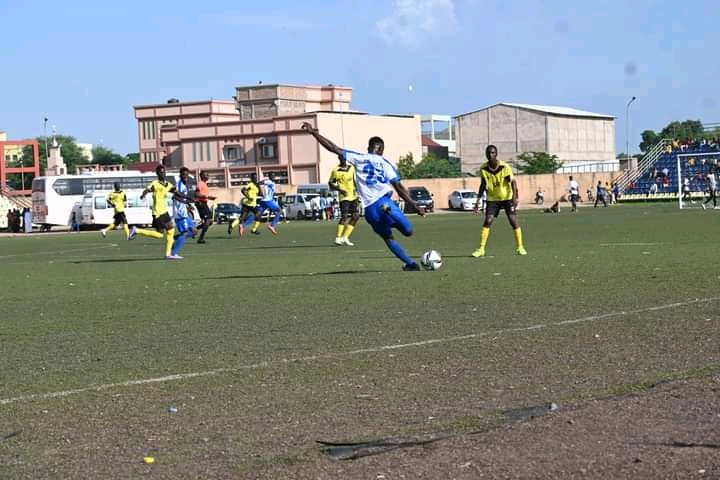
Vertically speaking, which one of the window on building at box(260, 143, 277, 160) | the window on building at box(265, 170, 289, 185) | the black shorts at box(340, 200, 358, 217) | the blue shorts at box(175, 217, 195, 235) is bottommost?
the blue shorts at box(175, 217, 195, 235)

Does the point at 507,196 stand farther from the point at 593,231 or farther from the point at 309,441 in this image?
the point at 309,441

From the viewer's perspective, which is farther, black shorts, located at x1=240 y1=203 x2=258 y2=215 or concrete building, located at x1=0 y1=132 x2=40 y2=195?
concrete building, located at x1=0 y1=132 x2=40 y2=195

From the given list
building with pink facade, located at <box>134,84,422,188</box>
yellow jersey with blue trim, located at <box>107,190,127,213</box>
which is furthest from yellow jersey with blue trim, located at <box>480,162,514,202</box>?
building with pink facade, located at <box>134,84,422,188</box>

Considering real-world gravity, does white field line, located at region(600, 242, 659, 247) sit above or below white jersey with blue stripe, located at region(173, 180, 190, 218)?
below

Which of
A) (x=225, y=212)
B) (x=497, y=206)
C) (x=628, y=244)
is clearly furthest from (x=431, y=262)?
(x=225, y=212)

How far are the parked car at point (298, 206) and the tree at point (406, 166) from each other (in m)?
35.0

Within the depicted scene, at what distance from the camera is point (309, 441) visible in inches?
236

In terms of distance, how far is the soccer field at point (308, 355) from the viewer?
20.2 feet

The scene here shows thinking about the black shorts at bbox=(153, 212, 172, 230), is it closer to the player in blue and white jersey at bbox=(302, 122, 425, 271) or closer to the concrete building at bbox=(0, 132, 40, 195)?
the player in blue and white jersey at bbox=(302, 122, 425, 271)

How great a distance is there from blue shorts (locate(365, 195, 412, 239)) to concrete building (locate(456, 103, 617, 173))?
10280cm

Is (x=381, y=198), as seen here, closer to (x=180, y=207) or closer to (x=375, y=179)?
(x=375, y=179)

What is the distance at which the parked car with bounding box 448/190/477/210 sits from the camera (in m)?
83.1

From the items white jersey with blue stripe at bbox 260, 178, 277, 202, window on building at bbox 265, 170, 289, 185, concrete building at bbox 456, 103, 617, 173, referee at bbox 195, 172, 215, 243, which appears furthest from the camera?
concrete building at bbox 456, 103, 617, 173

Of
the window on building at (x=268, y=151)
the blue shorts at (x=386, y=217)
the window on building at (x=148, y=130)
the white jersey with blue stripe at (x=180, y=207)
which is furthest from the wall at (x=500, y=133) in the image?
the blue shorts at (x=386, y=217)
